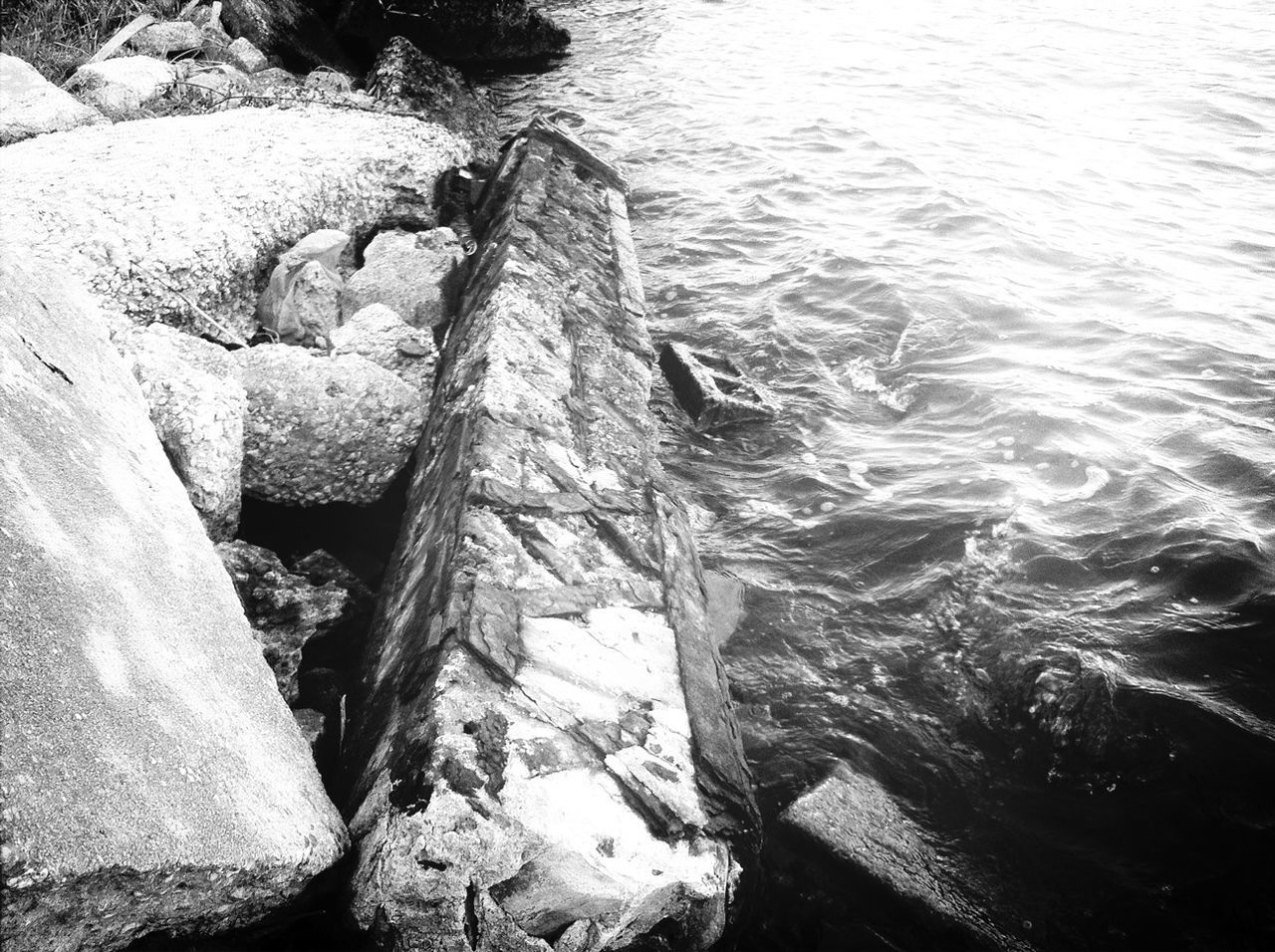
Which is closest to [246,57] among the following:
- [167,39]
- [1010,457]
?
[167,39]

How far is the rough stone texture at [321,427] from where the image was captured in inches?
142

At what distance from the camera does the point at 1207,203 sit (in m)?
7.71

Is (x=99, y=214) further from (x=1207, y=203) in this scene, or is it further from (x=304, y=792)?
(x=1207, y=203)

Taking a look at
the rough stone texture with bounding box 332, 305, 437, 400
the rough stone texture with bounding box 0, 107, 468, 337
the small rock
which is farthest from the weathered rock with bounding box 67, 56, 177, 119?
the rough stone texture with bounding box 332, 305, 437, 400

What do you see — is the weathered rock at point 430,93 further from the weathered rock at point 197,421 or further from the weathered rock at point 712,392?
the weathered rock at point 197,421

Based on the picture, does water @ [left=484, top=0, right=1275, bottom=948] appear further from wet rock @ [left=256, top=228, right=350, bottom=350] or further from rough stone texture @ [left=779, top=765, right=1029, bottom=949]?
wet rock @ [left=256, top=228, right=350, bottom=350]

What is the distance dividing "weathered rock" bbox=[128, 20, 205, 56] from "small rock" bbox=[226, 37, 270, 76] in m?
0.32

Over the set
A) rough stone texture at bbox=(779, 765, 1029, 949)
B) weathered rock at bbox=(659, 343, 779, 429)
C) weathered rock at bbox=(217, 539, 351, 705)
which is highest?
weathered rock at bbox=(217, 539, 351, 705)

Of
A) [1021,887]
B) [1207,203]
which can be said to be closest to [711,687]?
[1021,887]

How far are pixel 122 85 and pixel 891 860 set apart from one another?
26.0 feet

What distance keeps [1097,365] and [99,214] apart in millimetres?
6242

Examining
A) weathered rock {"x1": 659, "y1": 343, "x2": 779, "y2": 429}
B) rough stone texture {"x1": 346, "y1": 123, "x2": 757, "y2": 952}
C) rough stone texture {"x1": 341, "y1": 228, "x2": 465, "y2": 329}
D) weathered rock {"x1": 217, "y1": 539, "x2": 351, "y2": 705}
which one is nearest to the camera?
rough stone texture {"x1": 346, "y1": 123, "x2": 757, "y2": 952}

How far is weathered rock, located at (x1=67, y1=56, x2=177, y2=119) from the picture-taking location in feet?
21.2

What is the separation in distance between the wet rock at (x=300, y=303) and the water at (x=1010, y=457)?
224cm
